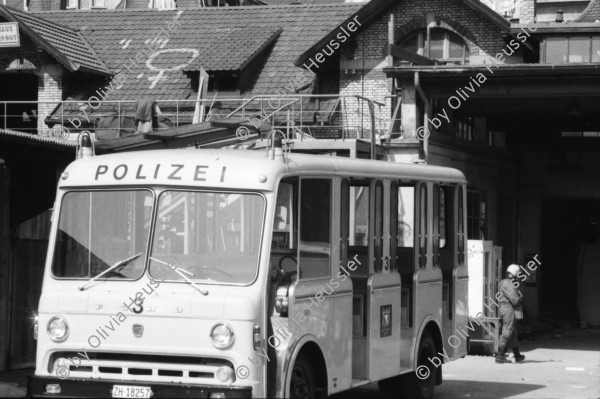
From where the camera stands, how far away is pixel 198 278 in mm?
11594

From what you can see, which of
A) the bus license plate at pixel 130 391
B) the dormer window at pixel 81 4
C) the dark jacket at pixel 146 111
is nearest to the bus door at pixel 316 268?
the bus license plate at pixel 130 391

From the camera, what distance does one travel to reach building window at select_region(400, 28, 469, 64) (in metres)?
33.8

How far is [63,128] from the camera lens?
32.9 metres

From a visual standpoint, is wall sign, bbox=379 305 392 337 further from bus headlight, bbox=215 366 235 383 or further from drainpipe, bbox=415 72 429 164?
drainpipe, bbox=415 72 429 164

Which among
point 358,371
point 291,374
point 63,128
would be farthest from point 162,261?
point 63,128

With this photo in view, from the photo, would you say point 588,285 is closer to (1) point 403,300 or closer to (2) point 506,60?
(2) point 506,60

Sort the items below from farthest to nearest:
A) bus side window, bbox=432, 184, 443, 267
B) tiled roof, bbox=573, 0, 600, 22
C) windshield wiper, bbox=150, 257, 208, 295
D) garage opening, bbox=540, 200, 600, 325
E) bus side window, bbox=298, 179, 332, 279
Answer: tiled roof, bbox=573, 0, 600, 22
garage opening, bbox=540, 200, 600, 325
bus side window, bbox=432, 184, 443, 267
bus side window, bbox=298, 179, 332, 279
windshield wiper, bbox=150, 257, 208, 295

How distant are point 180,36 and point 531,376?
20.8 m

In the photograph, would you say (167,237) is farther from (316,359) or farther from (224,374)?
(316,359)

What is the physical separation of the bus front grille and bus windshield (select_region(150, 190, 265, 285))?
73cm

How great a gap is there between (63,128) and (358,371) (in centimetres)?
2045

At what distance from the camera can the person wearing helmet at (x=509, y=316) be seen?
23203 mm

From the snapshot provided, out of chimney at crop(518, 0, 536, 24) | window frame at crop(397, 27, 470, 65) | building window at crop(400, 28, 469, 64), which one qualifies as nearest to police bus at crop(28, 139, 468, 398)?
window frame at crop(397, 27, 470, 65)

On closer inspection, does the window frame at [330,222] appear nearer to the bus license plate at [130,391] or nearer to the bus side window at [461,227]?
the bus license plate at [130,391]
